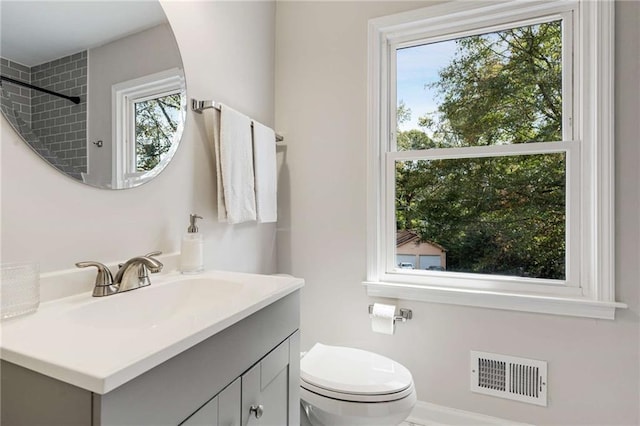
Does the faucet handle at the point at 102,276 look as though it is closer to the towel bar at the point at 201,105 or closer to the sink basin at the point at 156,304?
the sink basin at the point at 156,304

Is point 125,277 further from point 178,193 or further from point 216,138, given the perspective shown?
point 216,138

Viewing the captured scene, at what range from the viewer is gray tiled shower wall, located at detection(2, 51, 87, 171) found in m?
0.81

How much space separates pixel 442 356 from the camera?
159 centimetres

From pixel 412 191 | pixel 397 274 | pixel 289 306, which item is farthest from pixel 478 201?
pixel 289 306

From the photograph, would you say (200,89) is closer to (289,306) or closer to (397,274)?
(289,306)

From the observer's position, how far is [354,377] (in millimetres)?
1234

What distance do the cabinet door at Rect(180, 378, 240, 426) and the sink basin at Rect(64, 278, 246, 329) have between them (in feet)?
0.57

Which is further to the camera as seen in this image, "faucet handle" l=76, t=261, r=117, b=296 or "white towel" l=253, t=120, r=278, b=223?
"white towel" l=253, t=120, r=278, b=223

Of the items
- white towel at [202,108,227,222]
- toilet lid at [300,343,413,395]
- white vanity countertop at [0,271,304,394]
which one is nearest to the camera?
white vanity countertop at [0,271,304,394]

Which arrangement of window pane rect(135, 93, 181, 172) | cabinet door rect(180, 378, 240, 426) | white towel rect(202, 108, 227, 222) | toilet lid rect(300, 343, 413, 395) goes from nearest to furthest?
cabinet door rect(180, 378, 240, 426)
window pane rect(135, 93, 181, 172)
toilet lid rect(300, 343, 413, 395)
white towel rect(202, 108, 227, 222)

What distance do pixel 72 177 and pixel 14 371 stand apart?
0.51 meters

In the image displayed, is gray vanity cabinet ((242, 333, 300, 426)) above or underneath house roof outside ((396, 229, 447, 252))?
underneath

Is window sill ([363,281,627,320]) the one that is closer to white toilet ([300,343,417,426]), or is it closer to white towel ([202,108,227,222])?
white toilet ([300,343,417,426])

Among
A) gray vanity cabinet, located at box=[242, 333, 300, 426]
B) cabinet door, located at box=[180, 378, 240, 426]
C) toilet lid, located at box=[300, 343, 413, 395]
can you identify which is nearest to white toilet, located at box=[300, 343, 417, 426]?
toilet lid, located at box=[300, 343, 413, 395]
